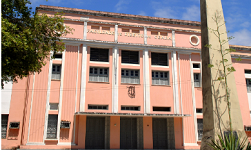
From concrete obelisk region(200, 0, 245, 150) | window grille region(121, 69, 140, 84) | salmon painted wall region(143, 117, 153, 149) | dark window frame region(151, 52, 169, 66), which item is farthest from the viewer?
dark window frame region(151, 52, 169, 66)

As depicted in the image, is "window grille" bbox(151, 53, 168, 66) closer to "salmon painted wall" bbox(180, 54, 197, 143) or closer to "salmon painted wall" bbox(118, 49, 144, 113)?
"salmon painted wall" bbox(180, 54, 197, 143)

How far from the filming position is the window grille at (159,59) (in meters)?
19.0

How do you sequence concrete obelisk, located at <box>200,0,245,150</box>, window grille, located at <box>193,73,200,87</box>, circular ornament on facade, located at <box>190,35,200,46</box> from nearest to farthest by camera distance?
concrete obelisk, located at <box>200,0,245,150</box>, window grille, located at <box>193,73,200,87</box>, circular ornament on facade, located at <box>190,35,200,46</box>

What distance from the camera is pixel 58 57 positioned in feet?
57.4

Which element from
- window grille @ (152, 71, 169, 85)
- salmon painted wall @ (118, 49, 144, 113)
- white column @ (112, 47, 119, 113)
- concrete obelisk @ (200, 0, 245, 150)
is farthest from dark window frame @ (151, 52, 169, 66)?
concrete obelisk @ (200, 0, 245, 150)

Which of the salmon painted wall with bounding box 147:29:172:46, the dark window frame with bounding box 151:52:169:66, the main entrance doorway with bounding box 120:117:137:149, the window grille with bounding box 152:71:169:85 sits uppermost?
the salmon painted wall with bounding box 147:29:172:46

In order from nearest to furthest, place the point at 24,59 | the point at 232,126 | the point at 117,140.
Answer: the point at 232,126 → the point at 24,59 → the point at 117,140

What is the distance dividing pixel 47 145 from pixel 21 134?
185 centimetres

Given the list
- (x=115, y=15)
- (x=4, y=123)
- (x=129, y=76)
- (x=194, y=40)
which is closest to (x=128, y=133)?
(x=129, y=76)

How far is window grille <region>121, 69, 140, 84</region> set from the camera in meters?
18.1

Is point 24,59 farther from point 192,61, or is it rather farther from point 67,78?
point 192,61

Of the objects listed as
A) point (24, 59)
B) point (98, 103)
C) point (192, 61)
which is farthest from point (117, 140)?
point (24, 59)

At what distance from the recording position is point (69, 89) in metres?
16.9

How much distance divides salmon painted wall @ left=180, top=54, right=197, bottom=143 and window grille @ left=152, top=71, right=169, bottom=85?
1191mm
